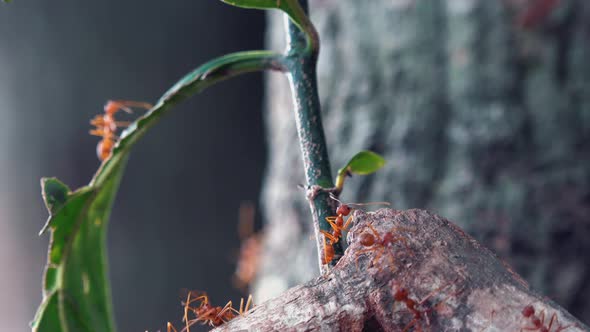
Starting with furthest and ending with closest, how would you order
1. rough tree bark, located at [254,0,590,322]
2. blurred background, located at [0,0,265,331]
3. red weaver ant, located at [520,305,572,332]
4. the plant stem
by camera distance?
blurred background, located at [0,0,265,331]
rough tree bark, located at [254,0,590,322]
the plant stem
red weaver ant, located at [520,305,572,332]

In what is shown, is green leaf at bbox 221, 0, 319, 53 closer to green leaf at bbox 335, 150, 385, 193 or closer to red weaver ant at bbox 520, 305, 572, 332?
green leaf at bbox 335, 150, 385, 193

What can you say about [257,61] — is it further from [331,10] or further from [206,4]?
[206,4]

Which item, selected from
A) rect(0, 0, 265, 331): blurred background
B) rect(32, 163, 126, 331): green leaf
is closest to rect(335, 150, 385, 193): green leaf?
rect(32, 163, 126, 331): green leaf

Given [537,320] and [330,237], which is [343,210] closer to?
[330,237]

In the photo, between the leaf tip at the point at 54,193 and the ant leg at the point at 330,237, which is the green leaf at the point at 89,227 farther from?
the ant leg at the point at 330,237

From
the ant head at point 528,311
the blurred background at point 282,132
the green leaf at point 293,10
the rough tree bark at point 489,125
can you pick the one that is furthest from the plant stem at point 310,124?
the rough tree bark at point 489,125
